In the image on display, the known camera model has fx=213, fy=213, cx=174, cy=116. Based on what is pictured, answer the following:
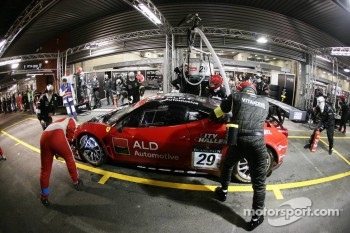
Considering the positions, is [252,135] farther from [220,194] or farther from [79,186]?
[79,186]

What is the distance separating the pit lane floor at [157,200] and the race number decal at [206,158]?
1.44 feet

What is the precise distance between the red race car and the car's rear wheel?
0.07ft

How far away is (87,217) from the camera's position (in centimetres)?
311

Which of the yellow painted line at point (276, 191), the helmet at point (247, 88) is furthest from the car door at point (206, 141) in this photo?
the yellow painted line at point (276, 191)

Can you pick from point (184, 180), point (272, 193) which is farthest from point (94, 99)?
point (272, 193)

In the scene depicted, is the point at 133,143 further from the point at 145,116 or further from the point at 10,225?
the point at 10,225

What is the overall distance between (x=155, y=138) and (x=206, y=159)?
3.17 feet

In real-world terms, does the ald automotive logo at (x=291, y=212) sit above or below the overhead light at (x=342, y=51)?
below

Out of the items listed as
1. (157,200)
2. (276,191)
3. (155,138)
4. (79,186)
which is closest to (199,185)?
(157,200)

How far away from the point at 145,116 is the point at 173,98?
638mm

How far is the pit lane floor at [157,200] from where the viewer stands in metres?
2.98

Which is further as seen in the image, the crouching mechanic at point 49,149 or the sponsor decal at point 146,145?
the sponsor decal at point 146,145

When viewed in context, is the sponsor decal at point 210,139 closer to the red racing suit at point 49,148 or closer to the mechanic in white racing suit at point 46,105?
the red racing suit at point 49,148

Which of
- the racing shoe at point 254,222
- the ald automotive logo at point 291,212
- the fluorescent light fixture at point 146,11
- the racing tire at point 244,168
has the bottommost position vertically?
the ald automotive logo at point 291,212
